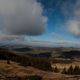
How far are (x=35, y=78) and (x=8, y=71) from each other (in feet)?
93.3

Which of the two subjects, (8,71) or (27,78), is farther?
(8,71)

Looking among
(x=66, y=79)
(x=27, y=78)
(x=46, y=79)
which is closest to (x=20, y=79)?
(x=27, y=78)

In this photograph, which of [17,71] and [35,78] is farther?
[17,71]

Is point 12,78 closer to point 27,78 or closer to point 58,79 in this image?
point 27,78

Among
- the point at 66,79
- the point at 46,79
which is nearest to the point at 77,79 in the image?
the point at 66,79

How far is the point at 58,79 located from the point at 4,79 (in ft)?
97.0

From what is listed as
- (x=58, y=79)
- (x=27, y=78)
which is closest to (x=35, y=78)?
(x=27, y=78)

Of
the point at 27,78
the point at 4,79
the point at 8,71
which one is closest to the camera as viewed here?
the point at 4,79

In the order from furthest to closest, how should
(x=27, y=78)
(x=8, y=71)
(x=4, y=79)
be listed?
(x=8, y=71) → (x=27, y=78) → (x=4, y=79)

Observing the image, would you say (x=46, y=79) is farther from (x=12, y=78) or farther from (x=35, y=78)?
(x=12, y=78)

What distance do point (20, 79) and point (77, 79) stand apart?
3058 cm

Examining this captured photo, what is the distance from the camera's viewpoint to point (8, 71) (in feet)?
506

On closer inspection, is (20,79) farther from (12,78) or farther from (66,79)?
(66,79)

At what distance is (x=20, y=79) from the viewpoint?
128 meters
